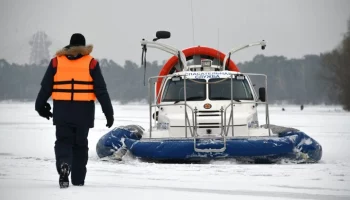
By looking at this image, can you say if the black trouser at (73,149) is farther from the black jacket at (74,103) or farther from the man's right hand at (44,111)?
the man's right hand at (44,111)

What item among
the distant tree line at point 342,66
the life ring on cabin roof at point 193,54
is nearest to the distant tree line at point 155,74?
the distant tree line at point 342,66

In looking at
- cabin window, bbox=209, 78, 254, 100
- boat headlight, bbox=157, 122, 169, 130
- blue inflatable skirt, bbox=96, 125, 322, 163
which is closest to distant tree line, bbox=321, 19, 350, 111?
cabin window, bbox=209, 78, 254, 100

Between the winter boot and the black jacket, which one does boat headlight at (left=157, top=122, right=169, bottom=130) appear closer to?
the black jacket

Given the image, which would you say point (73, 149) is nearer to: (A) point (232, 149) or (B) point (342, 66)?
(A) point (232, 149)

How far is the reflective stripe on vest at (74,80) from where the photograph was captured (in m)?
5.69

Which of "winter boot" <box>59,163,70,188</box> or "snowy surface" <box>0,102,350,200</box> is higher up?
"winter boot" <box>59,163,70,188</box>

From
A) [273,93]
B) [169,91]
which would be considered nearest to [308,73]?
[273,93]

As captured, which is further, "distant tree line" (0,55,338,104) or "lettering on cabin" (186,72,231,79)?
"distant tree line" (0,55,338,104)

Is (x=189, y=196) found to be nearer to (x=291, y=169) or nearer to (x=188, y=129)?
(x=291, y=169)

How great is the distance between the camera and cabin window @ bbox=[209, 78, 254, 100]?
32.9 ft

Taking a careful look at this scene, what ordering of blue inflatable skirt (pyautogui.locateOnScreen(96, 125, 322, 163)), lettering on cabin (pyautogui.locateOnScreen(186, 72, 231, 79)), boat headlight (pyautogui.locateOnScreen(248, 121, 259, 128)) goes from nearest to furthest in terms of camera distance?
blue inflatable skirt (pyautogui.locateOnScreen(96, 125, 322, 163)) < boat headlight (pyautogui.locateOnScreen(248, 121, 259, 128)) < lettering on cabin (pyautogui.locateOnScreen(186, 72, 231, 79))

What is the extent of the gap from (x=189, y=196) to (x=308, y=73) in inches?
6189

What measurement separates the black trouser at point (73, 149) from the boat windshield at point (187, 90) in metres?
4.43

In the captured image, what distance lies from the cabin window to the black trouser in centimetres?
452
